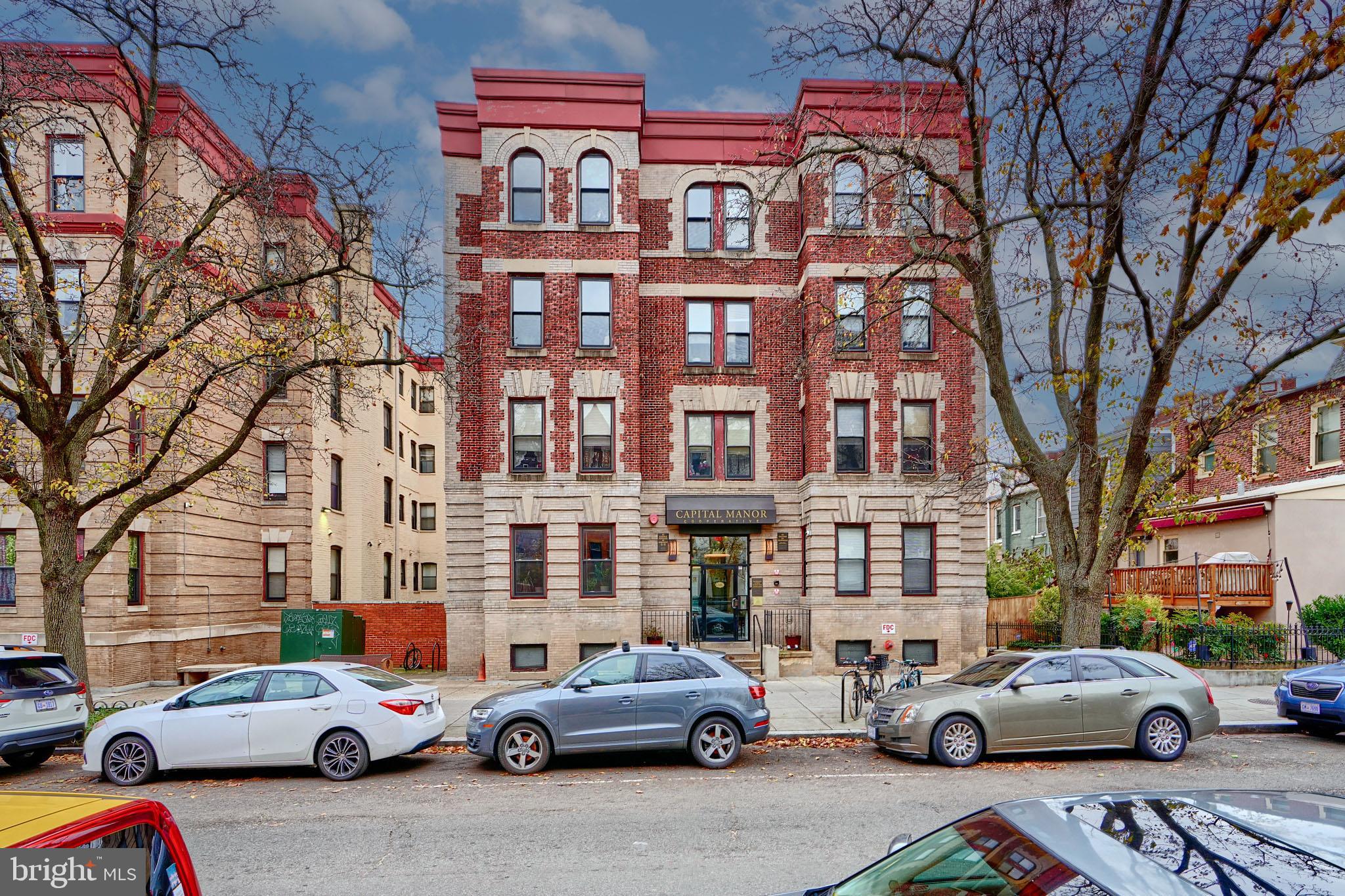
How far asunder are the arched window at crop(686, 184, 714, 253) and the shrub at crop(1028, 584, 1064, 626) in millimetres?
12822

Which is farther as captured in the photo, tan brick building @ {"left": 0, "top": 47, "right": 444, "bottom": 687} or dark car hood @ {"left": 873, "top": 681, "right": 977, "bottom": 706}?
tan brick building @ {"left": 0, "top": 47, "right": 444, "bottom": 687}

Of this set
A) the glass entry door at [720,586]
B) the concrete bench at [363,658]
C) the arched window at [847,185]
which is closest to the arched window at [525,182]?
the arched window at [847,185]

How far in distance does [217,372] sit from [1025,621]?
2045cm

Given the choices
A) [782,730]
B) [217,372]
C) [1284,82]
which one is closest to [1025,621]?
[782,730]

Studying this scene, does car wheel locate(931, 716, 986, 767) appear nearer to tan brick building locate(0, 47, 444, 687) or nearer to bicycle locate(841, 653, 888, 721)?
bicycle locate(841, 653, 888, 721)

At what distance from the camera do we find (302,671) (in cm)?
1120

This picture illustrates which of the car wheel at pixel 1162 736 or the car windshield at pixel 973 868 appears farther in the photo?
the car wheel at pixel 1162 736

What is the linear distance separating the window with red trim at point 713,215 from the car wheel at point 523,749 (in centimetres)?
1484

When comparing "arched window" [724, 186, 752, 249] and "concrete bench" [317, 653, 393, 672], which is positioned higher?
"arched window" [724, 186, 752, 249]

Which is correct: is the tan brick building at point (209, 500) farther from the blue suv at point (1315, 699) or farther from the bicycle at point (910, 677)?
the blue suv at point (1315, 699)

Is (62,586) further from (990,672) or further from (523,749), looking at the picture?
(990,672)

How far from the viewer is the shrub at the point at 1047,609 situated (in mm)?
21344

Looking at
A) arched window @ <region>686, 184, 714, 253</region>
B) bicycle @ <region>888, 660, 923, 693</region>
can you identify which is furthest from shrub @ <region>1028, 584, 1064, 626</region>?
arched window @ <region>686, 184, 714, 253</region>

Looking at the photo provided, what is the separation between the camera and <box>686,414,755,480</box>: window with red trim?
73.4 ft
